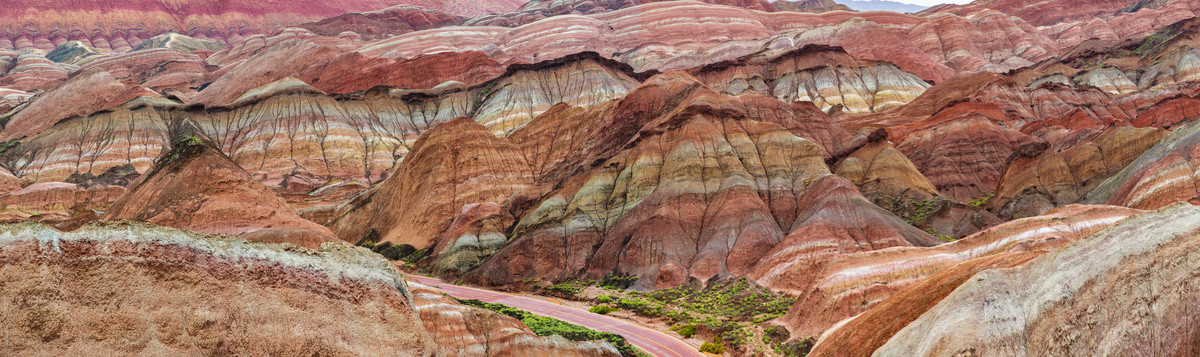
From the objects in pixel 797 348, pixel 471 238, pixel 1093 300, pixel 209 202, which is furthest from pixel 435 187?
pixel 1093 300

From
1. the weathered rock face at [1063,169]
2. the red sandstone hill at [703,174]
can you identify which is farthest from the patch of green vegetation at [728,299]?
the weathered rock face at [1063,169]

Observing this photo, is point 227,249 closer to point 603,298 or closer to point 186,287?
point 186,287

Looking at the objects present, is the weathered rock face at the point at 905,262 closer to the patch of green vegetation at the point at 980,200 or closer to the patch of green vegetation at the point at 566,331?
the patch of green vegetation at the point at 566,331

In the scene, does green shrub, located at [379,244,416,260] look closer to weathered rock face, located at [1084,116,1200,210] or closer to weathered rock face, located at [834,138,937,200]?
weathered rock face, located at [834,138,937,200]

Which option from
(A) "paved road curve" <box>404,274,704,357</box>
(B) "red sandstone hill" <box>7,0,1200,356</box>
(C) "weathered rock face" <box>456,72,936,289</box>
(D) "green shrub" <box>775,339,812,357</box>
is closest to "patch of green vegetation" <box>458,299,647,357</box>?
(A) "paved road curve" <box>404,274,704,357</box>

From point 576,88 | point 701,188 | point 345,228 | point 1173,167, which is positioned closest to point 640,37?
point 576,88

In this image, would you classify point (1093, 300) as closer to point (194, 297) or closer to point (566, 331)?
point (194, 297)
